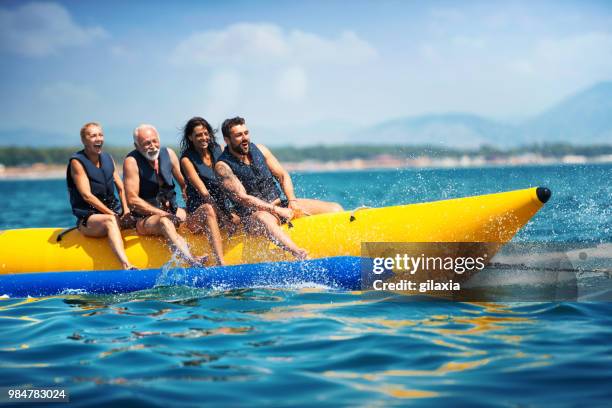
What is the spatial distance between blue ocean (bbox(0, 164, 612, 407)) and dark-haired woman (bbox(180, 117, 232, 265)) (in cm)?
60

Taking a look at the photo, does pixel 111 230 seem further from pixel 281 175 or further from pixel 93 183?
pixel 281 175

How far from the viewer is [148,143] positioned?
673cm

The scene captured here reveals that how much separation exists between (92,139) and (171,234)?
1154mm

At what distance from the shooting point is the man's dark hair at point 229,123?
21.7 ft

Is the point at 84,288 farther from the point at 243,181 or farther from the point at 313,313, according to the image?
the point at 313,313

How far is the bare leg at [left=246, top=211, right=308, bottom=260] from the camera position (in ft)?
21.4

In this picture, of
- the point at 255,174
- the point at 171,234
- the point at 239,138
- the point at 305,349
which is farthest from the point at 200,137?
the point at 305,349

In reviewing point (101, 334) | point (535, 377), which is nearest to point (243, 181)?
point (101, 334)

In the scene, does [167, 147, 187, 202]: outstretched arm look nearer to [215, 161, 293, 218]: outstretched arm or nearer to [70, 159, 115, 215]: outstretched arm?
[215, 161, 293, 218]: outstretched arm

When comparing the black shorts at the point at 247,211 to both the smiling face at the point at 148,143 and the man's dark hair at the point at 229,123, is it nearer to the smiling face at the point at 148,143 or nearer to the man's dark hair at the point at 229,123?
the man's dark hair at the point at 229,123

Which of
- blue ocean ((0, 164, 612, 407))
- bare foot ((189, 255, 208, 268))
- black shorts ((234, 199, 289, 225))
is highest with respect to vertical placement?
black shorts ((234, 199, 289, 225))

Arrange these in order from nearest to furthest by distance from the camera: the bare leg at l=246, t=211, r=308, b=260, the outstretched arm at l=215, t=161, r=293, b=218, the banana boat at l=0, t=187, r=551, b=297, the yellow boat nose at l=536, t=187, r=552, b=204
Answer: the yellow boat nose at l=536, t=187, r=552, b=204 → the banana boat at l=0, t=187, r=551, b=297 → the bare leg at l=246, t=211, r=308, b=260 → the outstretched arm at l=215, t=161, r=293, b=218

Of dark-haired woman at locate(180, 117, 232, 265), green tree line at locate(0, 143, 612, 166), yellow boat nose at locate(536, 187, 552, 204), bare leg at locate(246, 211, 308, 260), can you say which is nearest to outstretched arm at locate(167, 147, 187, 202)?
dark-haired woman at locate(180, 117, 232, 265)

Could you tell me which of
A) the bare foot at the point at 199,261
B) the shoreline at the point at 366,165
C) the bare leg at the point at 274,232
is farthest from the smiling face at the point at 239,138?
the shoreline at the point at 366,165
